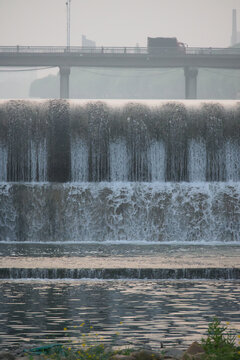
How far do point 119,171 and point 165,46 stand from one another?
53.1 metres

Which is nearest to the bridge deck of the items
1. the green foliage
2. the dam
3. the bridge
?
the bridge

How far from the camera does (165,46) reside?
8225 cm

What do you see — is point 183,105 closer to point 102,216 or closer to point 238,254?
point 102,216

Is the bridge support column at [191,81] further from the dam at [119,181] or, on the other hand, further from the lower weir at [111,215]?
the lower weir at [111,215]

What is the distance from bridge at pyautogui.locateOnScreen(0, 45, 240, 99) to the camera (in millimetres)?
79312

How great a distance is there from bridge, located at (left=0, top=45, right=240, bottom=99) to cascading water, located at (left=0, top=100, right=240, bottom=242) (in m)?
47.7

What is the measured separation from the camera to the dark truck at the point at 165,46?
266 feet

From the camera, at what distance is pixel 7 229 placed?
1135 inches

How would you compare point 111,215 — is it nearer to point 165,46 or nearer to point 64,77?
point 64,77

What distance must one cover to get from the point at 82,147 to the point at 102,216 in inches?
124

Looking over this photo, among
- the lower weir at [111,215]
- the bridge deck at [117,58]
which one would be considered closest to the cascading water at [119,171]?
the lower weir at [111,215]

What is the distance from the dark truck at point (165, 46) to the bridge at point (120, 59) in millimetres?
87

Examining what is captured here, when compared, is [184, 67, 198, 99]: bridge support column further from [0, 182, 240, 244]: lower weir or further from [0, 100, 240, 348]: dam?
[0, 182, 240, 244]: lower weir

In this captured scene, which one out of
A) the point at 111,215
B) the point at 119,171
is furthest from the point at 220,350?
the point at 119,171
